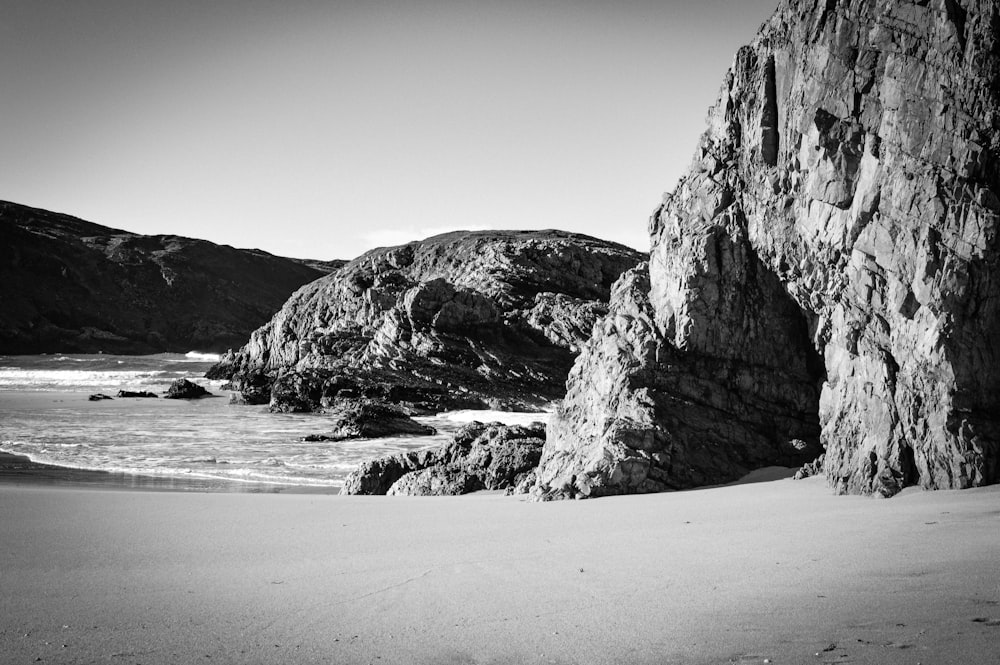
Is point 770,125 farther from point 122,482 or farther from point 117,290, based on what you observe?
point 117,290

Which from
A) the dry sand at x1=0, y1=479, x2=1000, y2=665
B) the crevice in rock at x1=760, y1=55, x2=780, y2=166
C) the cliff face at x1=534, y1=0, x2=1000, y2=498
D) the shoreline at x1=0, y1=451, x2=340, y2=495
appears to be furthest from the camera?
the shoreline at x1=0, y1=451, x2=340, y2=495

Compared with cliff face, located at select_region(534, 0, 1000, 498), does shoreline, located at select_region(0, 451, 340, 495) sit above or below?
below

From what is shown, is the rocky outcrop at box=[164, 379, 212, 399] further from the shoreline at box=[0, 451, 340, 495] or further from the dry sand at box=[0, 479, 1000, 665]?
the dry sand at box=[0, 479, 1000, 665]

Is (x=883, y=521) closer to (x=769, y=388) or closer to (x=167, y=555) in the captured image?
(x=769, y=388)

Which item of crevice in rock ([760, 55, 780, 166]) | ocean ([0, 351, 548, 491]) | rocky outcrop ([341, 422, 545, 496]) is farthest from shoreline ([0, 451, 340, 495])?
crevice in rock ([760, 55, 780, 166])

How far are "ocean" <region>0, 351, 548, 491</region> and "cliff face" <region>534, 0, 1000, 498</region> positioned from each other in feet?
19.6

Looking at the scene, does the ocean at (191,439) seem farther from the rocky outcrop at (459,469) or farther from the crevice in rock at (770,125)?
the crevice in rock at (770,125)

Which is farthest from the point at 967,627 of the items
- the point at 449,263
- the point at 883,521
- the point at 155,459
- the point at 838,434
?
the point at 449,263

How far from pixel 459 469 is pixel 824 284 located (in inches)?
207

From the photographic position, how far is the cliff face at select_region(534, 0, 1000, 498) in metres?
6.29

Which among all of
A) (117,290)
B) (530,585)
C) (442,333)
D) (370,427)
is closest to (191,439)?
(370,427)

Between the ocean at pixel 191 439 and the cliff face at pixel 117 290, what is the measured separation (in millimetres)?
48073

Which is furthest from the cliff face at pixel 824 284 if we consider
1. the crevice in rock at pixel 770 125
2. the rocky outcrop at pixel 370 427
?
the rocky outcrop at pixel 370 427

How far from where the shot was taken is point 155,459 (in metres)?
15.1
